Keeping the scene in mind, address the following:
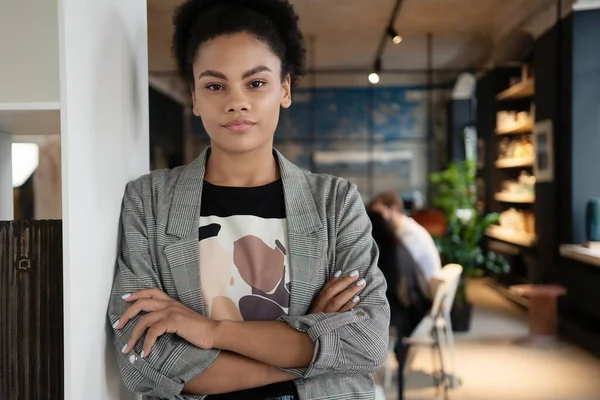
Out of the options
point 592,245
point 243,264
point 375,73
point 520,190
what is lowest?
point 592,245

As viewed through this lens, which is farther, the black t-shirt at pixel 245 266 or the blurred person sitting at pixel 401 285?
the blurred person sitting at pixel 401 285

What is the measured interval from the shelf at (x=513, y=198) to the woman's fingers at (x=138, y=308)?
105 inches

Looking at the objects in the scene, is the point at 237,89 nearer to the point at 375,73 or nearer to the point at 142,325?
the point at 142,325

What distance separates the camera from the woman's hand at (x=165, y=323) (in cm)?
105

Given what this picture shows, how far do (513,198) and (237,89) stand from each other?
8.78 ft

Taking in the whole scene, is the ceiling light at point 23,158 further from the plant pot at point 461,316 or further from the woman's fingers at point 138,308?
the woman's fingers at point 138,308

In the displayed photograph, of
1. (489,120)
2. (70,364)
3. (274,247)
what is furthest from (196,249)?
(489,120)

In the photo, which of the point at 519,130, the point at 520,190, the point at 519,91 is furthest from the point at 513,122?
the point at 520,190

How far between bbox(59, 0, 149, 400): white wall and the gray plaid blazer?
0.05 metres

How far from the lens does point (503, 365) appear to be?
3.44 meters

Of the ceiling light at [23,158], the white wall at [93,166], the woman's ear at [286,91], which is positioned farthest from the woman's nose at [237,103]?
→ the ceiling light at [23,158]

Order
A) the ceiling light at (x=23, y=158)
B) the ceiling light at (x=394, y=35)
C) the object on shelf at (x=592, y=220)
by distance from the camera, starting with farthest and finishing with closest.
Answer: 1. the ceiling light at (x=23, y=158)
2. the ceiling light at (x=394, y=35)
3. the object on shelf at (x=592, y=220)

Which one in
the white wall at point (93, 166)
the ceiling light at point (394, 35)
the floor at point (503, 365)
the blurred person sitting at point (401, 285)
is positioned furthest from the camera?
the ceiling light at point (394, 35)

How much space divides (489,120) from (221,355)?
2.70 meters
